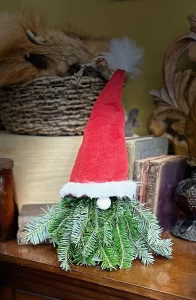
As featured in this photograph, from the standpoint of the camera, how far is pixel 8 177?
0.70 metres

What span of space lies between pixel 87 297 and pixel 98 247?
0.08 meters

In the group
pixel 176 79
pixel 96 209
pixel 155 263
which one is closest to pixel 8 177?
pixel 96 209

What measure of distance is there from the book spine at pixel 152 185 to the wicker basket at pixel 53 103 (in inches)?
6.6

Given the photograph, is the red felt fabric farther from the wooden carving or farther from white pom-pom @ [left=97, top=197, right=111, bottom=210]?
the wooden carving

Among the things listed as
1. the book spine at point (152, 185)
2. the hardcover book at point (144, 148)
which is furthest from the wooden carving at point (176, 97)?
the book spine at point (152, 185)

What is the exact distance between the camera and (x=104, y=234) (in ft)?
1.90

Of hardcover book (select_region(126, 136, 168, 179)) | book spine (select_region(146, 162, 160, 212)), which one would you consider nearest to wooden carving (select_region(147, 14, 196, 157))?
hardcover book (select_region(126, 136, 168, 179))

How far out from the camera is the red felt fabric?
586 millimetres

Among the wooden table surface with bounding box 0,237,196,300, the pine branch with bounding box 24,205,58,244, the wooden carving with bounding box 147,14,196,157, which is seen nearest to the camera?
the wooden table surface with bounding box 0,237,196,300

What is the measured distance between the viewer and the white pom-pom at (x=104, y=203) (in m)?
0.58

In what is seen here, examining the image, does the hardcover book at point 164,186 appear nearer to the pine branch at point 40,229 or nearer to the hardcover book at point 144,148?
the hardcover book at point 144,148

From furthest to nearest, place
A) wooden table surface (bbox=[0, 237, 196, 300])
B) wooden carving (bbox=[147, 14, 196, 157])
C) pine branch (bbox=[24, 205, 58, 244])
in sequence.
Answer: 1. wooden carving (bbox=[147, 14, 196, 157])
2. pine branch (bbox=[24, 205, 58, 244])
3. wooden table surface (bbox=[0, 237, 196, 300])

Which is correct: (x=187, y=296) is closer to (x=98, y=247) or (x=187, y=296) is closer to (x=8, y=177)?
(x=98, y=247)

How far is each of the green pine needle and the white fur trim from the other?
0.03 m
